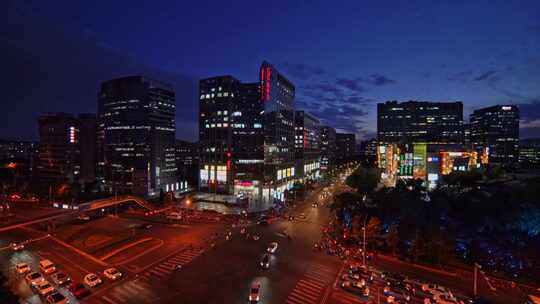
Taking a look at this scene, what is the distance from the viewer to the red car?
28.0 metres

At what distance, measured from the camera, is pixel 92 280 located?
30.1 m

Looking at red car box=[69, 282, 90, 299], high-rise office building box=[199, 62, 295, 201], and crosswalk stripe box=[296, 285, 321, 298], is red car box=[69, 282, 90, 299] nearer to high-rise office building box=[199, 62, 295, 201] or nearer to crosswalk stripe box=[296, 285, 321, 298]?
crosswalk stripe box=[296, 285, 321, 298]

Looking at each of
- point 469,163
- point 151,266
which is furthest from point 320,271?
point 469,163

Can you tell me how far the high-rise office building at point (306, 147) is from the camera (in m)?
130

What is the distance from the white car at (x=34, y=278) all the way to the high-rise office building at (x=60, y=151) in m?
101

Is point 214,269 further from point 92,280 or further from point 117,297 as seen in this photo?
point 92,280

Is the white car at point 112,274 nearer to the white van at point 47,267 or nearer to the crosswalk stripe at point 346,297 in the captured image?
the white van at point 47,267

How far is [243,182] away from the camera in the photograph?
305 feet

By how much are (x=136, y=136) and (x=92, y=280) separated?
Answer: 3522 inches

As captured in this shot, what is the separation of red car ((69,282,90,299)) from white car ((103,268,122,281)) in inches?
100

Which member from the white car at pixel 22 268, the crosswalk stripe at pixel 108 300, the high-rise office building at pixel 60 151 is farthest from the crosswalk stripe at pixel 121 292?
the high-rise office building at pixel 60 151

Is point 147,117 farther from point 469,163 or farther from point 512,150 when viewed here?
point 512,150

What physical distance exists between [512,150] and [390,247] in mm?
212376

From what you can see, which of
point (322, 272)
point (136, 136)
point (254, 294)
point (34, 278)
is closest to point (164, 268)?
point (34, 278)
